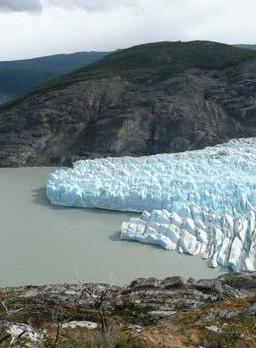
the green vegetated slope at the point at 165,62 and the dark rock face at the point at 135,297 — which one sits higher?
the green vegetated slope at the point at 165,62

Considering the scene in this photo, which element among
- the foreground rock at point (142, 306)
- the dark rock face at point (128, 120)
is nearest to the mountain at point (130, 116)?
the dark rock face at point (128, 120)

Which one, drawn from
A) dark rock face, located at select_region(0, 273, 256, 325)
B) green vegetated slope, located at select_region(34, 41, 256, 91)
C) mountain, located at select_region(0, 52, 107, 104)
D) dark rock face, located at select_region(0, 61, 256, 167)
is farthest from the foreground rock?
mountain, located at select_region(0, 52, 107, 104)

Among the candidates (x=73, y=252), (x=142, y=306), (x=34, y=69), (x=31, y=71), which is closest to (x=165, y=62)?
(x=73, y=252)

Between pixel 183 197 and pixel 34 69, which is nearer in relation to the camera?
pixel 183 197

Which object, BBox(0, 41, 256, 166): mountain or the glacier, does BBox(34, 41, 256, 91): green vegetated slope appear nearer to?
BBox(0, 41, 256, 166): mountain

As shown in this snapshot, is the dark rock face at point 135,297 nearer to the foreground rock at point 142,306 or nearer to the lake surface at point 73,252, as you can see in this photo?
the foreground rock at point 142,306

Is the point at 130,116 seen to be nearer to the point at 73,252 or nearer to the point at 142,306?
the point at 73,252

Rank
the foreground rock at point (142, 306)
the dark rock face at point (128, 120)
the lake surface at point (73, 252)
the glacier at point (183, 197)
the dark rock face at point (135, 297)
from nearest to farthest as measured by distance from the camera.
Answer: the foreground rock at point (142, 306), the dark rock face at point (135, 297), the lake surface at point (73, 252), the glacier at point (183, 197), the dark rock face at point (128, 120)
